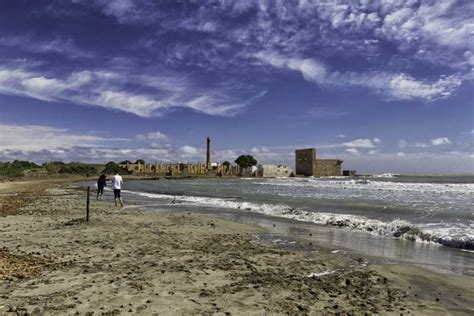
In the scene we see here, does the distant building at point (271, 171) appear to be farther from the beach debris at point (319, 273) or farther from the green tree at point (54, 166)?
the beach debris at point (319, 273)

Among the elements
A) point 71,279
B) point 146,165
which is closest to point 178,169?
point 146,165

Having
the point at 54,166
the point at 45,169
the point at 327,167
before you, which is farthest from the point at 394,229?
the point at 327,167

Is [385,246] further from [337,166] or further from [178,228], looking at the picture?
[337,166]

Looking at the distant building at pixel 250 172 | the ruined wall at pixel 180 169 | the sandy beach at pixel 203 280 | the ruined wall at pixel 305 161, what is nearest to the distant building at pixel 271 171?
the distant building at pixel 250 172

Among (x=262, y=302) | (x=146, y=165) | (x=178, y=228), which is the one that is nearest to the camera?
(x=262, y=302)

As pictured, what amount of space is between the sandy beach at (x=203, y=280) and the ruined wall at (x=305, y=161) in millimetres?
105301

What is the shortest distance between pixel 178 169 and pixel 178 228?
100171 mm

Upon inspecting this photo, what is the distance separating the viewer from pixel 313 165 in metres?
115

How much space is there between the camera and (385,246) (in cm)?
1160

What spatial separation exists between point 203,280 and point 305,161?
113m

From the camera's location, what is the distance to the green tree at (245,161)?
133125 mm

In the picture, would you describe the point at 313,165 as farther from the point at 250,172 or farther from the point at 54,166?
the point at 54,166

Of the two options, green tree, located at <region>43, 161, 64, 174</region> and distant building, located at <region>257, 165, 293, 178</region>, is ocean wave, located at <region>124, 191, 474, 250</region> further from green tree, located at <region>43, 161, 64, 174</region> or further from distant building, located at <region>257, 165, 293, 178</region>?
distant building, located at <region>257, 165, 293, 178</region>

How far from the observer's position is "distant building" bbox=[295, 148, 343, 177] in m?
115
